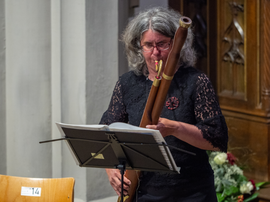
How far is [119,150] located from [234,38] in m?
2.62

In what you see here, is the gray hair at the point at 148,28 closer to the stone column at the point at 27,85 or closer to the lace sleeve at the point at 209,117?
the lace sleeve at the point at 209,117

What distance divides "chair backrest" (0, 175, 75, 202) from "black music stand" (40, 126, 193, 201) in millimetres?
505

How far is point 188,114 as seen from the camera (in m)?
1.80

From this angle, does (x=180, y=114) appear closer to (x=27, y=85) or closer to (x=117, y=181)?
(x=117, y=181)

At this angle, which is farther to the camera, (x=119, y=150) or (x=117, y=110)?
(x=117, y=110)

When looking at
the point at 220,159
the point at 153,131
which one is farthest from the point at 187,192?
the point at 220,159

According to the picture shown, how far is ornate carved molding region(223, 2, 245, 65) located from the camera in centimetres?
376

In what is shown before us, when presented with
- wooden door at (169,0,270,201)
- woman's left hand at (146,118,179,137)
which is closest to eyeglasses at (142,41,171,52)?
woman's left hand at (146,118,179,137)

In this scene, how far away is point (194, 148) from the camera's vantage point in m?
1.82

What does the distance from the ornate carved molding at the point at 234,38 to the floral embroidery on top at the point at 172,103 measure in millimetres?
2174

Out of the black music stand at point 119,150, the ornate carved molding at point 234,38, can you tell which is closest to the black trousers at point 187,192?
the black music stand at point 119,150

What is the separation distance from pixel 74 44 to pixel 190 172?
4.58 feet

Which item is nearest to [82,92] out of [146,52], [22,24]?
[22,24]

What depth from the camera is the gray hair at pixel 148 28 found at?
1825 millimetres
